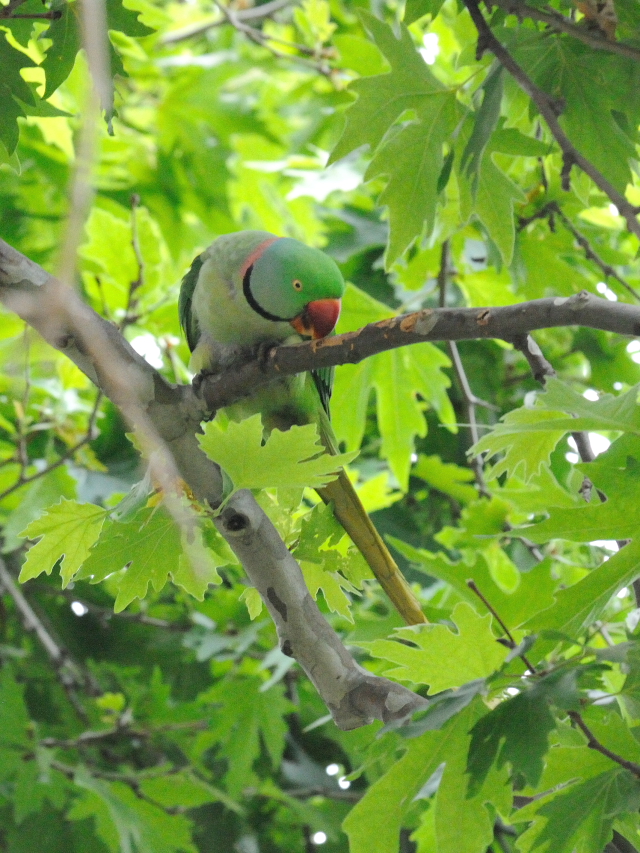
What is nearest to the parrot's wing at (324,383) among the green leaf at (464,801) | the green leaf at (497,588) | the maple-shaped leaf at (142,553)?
the green leaf at (497,588)

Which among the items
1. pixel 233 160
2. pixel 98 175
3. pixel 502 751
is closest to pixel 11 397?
pixel 98 175

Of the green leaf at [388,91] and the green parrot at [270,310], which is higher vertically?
the green leaf at [388,91]

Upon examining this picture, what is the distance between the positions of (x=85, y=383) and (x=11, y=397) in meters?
0.31

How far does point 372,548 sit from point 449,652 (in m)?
0.55

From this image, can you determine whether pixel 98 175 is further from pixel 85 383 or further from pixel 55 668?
pixel 55 668

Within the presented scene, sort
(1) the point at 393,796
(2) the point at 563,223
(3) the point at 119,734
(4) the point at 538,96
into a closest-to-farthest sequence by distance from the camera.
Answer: (1) the point at 393,796
(4) the point at 538,96
(2) the point at 563,223
(3) the point at 119,734

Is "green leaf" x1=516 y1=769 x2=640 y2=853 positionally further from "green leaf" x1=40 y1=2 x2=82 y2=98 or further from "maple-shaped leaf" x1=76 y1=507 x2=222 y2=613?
"green leaf" x1=40 y1=2 x2=82 y2=98

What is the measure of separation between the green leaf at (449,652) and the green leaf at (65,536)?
468mm

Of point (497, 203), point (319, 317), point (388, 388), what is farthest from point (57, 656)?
point (497, 203)

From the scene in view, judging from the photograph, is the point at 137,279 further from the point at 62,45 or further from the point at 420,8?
the point at 420,8

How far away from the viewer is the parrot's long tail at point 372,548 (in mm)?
1535

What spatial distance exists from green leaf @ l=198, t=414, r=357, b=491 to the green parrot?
2.41ft

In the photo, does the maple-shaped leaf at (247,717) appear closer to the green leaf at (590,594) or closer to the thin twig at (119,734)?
the thin twig at (119,734)

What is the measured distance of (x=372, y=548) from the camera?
1.59 m
